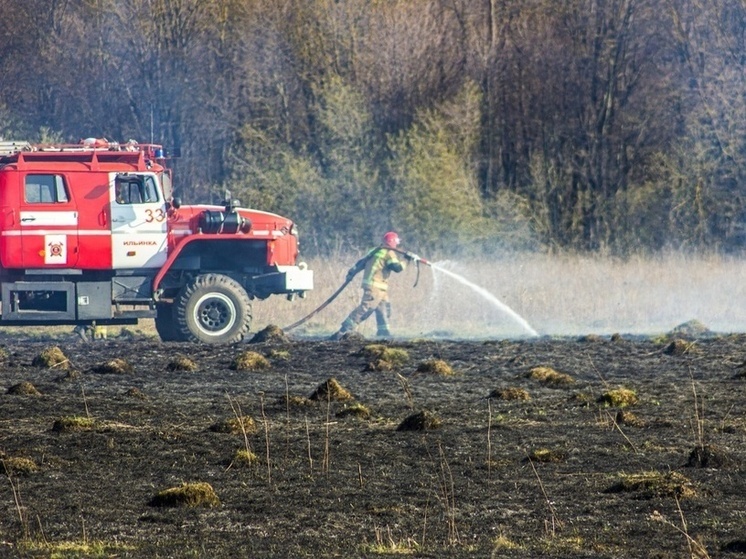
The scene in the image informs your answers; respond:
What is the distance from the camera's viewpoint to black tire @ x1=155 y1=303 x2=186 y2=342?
21422 mm

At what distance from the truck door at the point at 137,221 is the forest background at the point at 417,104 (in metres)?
17.9

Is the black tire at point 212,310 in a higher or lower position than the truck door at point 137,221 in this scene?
lower

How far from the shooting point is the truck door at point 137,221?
20.7 m

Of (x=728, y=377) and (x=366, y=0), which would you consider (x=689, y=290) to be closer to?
(x=728, y=377)

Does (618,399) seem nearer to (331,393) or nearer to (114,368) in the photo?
(331,393)

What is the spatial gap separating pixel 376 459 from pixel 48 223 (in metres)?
11.4

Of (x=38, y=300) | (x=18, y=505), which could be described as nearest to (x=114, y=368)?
(x=38, y=300)

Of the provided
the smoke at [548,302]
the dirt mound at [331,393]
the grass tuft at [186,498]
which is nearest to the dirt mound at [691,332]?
the smoke at [548,302]

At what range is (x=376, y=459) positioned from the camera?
10.3 metres

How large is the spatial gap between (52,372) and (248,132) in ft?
84.4

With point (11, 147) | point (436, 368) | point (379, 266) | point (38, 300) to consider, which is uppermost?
point (11, 147)

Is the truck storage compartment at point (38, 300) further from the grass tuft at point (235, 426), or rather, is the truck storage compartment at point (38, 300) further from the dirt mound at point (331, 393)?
the grass tuft at point (235, 426)

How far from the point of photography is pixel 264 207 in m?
39.2

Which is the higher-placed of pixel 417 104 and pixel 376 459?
pixel 417 104
